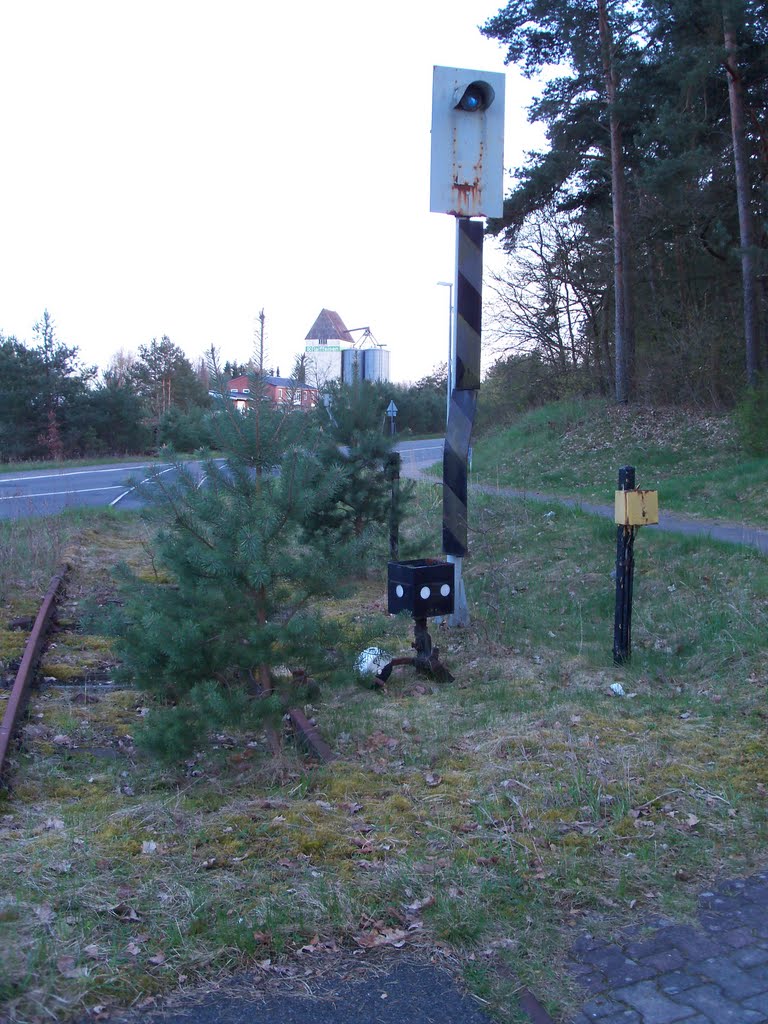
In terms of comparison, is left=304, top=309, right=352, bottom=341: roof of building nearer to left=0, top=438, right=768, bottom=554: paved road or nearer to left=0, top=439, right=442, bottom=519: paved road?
left=0, top=438, right=768, bottom=554: paved road

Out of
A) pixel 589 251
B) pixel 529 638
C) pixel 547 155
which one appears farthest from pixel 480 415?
pixel 529 638

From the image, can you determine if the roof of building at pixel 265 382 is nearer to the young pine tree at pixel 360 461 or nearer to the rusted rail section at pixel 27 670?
the rusted rail section at pixel 27 670

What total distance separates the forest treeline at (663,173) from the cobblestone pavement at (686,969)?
17.9 m

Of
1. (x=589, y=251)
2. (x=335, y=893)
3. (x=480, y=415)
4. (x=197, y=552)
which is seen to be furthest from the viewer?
(x=480, y=415)

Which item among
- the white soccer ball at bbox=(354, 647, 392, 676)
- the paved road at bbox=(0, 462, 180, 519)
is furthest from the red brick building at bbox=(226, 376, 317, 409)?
the paved road at bbox=(0, 462, 180, 519)

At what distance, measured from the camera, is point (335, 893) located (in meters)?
3.76

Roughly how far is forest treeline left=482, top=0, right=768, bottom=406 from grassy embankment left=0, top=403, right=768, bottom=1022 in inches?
610

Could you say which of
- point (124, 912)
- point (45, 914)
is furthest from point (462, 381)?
point (45, 914)

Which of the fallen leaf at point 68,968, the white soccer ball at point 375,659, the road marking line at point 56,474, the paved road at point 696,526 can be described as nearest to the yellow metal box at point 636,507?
the white soccer ball at point 375,659

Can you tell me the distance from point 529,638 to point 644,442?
1391cm

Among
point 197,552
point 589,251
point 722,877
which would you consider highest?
point 589,251

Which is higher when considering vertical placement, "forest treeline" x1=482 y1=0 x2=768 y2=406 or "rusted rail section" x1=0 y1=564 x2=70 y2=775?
"forest treeline" x1=482 y1=0 x2=768 y2=406

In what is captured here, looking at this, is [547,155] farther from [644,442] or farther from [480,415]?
[480,415]

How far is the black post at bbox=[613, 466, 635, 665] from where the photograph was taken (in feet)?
24.2
